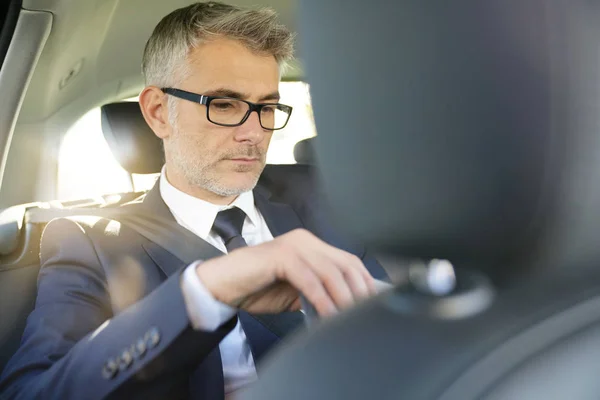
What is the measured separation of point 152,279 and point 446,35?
823 mm

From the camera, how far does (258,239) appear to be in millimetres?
1251

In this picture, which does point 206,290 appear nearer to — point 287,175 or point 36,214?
point 287,175

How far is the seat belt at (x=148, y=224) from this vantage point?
123cm

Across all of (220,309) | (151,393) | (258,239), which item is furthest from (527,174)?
(258,239)

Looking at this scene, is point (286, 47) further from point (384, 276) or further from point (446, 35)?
point (446, 35)

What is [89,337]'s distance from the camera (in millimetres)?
1028

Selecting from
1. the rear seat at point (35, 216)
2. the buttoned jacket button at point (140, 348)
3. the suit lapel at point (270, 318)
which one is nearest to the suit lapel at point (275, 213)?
the suit lapel at point (270, 318)

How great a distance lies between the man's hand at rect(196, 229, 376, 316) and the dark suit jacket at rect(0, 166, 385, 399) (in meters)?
0.03

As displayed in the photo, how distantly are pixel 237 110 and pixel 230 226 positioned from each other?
20cm

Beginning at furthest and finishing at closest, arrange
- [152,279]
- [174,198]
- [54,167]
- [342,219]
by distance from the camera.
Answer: [54,167] → [174,198] → [152,279] → [342,219]

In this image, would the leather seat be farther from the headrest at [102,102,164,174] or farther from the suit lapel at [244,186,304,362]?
the headrest at [102,102,164,174]

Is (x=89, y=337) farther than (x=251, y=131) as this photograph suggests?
No

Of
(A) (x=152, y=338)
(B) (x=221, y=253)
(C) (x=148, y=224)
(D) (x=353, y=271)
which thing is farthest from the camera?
(C) (x=148, y=224)

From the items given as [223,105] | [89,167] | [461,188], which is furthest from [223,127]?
[461,188]
